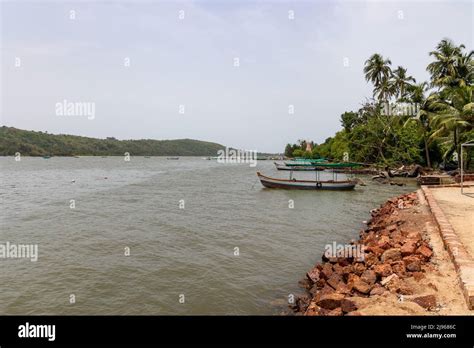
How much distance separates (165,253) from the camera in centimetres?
1292

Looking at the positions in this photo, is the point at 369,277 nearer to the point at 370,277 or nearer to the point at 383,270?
the point at 370,277

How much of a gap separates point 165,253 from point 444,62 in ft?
132

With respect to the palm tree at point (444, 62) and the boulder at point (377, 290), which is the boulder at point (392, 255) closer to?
the boulder at point (377, 290)

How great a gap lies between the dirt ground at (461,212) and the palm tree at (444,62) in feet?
83.0

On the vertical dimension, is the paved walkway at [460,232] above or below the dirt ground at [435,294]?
above

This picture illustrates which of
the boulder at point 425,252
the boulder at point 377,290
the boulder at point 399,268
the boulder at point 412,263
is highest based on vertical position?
the boulder at point 425,252

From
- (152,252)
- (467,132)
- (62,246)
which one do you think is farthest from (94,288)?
(467,132)

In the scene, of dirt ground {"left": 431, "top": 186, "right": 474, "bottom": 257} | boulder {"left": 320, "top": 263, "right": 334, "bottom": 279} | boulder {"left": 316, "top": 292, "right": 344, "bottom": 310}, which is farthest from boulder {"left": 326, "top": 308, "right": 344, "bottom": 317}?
dirt ground {"left": 431, "top": 186, "right": 474, "bottom": 257}

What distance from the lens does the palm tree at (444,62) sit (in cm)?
3788

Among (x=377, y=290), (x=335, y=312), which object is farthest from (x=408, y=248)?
(x=335, y=312)

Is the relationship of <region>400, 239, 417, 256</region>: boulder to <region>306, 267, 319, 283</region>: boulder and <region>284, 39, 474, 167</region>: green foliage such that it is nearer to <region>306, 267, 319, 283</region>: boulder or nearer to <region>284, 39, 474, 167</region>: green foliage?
<region>306, 267, 319, 283</region>: boulder

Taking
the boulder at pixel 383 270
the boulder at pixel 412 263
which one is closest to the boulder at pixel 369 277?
the boulder at pixel 383 270

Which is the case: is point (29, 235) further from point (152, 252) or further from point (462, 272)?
point (462, 272)
